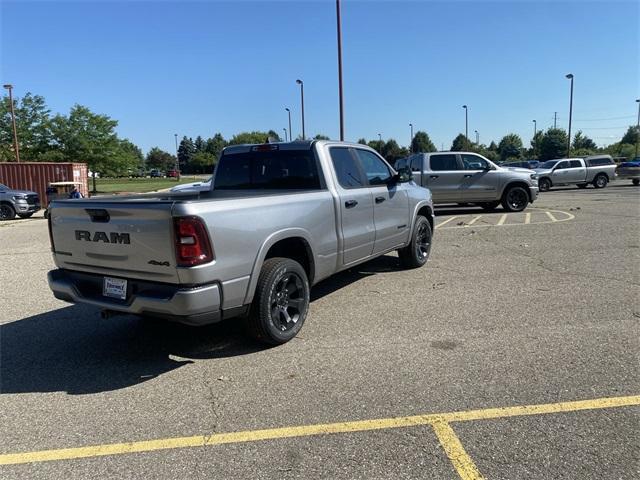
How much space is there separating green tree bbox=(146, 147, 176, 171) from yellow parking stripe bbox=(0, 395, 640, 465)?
134m

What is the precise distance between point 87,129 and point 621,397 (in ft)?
132

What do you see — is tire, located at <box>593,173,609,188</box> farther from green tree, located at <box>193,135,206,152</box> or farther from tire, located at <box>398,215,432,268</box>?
green tree, located at <box>193,135,206,152</box>

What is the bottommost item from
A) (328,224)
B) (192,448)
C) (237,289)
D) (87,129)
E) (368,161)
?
(192,448)

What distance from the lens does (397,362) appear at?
13.2 ft

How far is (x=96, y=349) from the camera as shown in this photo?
14.9 feet

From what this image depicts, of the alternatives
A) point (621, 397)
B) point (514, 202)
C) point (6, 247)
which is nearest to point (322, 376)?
point (621, 397)

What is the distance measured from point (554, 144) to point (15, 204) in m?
84.1

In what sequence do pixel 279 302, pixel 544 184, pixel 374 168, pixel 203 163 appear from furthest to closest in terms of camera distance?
pixel 203 163
pixel 544 184
pixel 374 168
pixel 279 302

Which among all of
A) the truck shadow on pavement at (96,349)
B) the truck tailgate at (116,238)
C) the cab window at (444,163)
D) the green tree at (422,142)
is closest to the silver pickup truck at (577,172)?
the cab window at (444,163)

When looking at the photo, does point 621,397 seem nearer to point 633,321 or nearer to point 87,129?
point 633,321

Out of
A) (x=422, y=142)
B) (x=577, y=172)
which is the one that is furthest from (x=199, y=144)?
(x=577, y=172)

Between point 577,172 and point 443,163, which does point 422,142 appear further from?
point 443,163

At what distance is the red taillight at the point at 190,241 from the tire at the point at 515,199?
1330cm

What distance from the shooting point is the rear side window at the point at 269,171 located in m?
5.30
